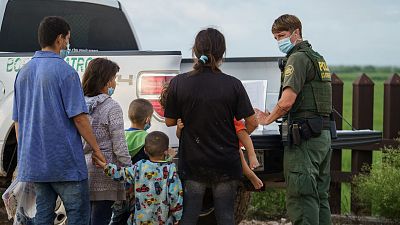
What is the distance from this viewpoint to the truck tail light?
209 inches

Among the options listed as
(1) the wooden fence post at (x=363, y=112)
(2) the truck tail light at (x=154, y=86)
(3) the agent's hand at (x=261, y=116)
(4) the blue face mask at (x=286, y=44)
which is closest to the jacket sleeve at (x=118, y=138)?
(2) the truck tail light at (x=154, y=86)

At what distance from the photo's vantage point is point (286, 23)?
5395 mm

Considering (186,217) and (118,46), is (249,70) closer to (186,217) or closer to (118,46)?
(186,217)

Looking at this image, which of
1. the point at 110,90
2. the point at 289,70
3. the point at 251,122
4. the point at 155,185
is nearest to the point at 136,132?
the point at 110,90

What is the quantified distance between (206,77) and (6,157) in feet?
7.81

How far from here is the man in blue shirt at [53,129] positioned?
14.7 ft

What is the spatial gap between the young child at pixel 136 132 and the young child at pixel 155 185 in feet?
0.85

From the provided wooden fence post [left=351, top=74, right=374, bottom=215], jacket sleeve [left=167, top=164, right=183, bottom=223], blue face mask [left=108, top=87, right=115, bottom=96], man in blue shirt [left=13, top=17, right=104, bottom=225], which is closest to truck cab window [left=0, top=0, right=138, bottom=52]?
wooden fence post [left=351, top=74, right=374, bottom=215]

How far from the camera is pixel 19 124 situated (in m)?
4.65

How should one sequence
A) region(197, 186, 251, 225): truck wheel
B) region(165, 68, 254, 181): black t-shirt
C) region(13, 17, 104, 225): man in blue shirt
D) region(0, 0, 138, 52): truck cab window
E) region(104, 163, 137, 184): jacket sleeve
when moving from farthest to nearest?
region(0, 0, 138, 52): truck cab window → region(197, 186, 251, 225): truck wheel → region(104, 163, 137, 184): jacket sleeve → region(165, 68, 254, 181): black t-shirt → region(13, 17, 104, 225): man in blue shirt

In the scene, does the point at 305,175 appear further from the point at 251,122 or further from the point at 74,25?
the point at 74,25

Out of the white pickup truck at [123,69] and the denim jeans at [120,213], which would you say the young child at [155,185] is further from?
the white pickup truck at [123,69]

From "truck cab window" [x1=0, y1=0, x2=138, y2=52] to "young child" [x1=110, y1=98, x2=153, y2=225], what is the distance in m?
2.71

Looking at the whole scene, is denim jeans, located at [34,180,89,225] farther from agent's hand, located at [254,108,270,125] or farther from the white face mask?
the white face mask
